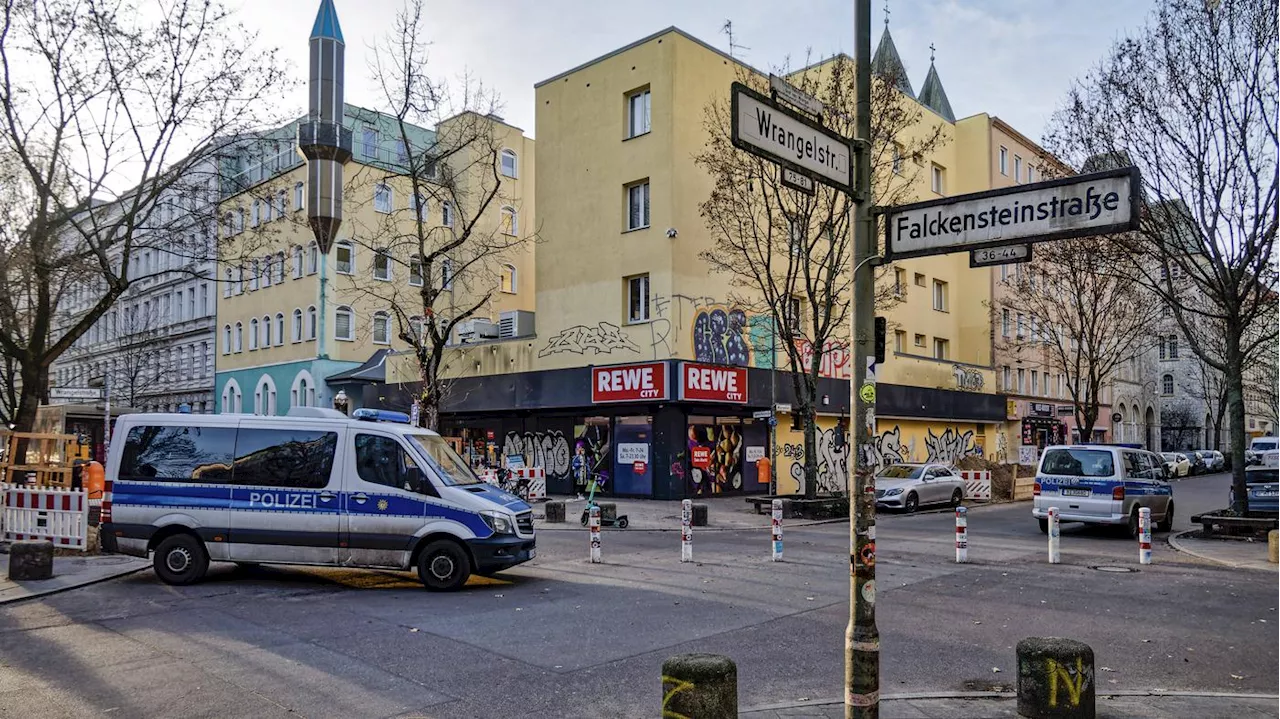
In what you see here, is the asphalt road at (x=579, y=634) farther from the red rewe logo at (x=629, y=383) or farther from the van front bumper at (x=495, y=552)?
the red rewe logo at (x=629, y=383)

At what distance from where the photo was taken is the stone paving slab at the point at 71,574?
1138cm

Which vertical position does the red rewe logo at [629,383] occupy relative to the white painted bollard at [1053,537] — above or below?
above

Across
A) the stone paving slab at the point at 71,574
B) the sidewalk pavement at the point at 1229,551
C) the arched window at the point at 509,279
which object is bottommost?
the sidewalk pavement at the point at 1229,551

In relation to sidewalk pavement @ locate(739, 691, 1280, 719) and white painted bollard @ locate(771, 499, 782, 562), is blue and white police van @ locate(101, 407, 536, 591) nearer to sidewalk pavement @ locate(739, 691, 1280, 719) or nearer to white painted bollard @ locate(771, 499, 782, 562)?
white painted bollard @ locate(771, 499, 782, 562)

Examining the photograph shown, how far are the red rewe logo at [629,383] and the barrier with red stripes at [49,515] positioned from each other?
50.8ft

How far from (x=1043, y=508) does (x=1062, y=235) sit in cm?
1631

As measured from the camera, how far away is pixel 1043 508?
19.5m

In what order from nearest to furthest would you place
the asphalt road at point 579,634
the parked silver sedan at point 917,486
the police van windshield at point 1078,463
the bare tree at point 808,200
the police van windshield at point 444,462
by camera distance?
1. the asphalt road at point 579,634
2. the police van windshield at point 444,462
3. the police van windshield at point 1078,463
4. the bare tree at point 808,200
5. the parked silver sedan at point 917,486

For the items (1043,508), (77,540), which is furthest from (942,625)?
(77,540)

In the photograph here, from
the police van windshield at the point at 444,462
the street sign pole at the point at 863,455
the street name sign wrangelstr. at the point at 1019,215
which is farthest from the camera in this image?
the police van windshield at the point at 444,462

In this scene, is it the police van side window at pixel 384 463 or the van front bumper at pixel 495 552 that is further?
the police van side window at pixel 384 463

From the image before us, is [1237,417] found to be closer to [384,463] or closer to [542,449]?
[384,463]

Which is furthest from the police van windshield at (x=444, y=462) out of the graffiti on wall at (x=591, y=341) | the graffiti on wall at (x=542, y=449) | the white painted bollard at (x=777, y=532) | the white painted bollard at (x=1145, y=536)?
the graffiti on wall at (x=542, y=449)

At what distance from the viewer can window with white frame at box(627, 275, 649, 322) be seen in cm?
2948
